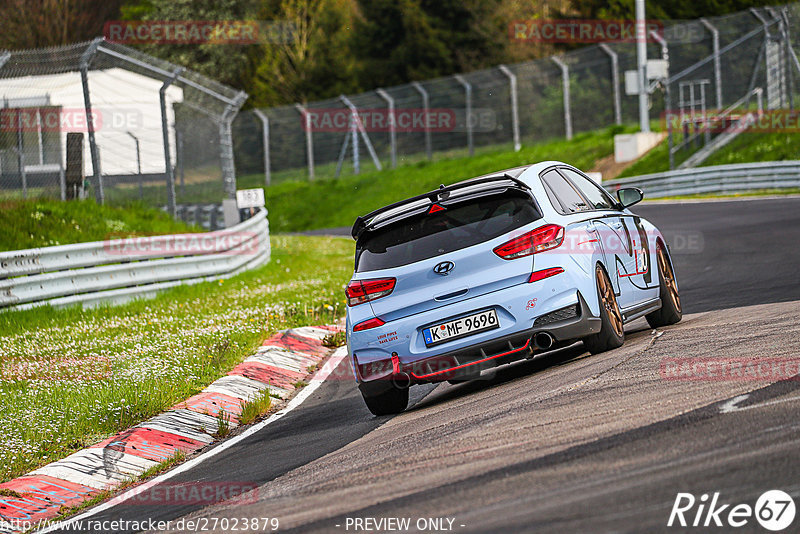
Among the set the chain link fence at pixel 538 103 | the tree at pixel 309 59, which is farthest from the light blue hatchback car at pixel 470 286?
the tree at pixel 309 59

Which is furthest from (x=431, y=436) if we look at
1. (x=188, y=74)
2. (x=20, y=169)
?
(x=188, y=74)

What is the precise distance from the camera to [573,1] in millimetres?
55375

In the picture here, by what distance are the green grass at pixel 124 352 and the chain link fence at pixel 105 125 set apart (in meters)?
2.98

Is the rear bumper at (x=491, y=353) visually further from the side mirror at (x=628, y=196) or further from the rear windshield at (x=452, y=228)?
the side mirror at (x=628, y=196)

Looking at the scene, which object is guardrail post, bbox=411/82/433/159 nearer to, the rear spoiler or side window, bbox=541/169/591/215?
side window, bbox=541/169/591/215

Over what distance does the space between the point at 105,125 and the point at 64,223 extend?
2.83 metres

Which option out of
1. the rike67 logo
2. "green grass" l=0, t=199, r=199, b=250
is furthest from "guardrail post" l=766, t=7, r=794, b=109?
the rike67 logo

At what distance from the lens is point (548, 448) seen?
5.85m

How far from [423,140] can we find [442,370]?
38.4 metres

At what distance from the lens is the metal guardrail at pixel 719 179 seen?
30.4 metres

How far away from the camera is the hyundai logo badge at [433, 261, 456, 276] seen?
8266 mm

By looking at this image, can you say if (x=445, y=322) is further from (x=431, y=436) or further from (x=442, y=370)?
(x=431, y=436)

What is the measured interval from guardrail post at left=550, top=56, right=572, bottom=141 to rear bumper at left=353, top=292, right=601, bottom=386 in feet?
108

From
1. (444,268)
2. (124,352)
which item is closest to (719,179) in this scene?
(124,352)
